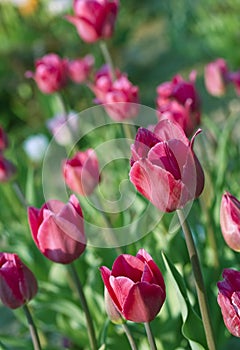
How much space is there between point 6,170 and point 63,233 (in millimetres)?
546

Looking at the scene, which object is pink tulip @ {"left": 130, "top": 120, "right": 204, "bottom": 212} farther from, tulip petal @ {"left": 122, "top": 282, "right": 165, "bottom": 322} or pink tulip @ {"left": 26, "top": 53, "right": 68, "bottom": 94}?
pink tulip @ {"left": 26, "top": 53, "right": 68, "bottom": 94}

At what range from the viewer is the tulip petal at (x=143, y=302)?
2.32 feet

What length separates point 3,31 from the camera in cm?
376

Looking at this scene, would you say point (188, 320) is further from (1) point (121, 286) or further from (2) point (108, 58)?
(2) point (108, 58)

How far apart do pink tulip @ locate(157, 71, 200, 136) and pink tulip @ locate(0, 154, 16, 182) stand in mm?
306

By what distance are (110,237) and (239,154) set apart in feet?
1.63

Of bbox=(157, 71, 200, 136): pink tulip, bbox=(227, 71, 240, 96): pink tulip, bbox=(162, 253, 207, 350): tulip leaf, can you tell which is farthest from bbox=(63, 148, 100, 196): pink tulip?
bbox=(227, 71, 240, 96): pink tulip

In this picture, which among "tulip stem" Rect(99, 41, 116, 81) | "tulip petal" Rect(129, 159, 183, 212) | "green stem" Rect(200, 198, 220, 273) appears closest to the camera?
"tulip petal" Rect(129, 159, 183, 212)

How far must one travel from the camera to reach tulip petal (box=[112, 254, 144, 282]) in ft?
2.40

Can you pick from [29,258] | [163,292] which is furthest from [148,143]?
[29,258]

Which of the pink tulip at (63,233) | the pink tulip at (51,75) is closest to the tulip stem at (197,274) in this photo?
the pink tulip at (63,233)

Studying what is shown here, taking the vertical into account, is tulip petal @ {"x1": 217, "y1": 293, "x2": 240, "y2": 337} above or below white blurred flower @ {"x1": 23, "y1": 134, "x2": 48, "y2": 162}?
below

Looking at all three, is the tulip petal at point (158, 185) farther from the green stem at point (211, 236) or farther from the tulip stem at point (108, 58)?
the tulip stem at point (108, 58)

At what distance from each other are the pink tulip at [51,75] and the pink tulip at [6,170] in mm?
264
